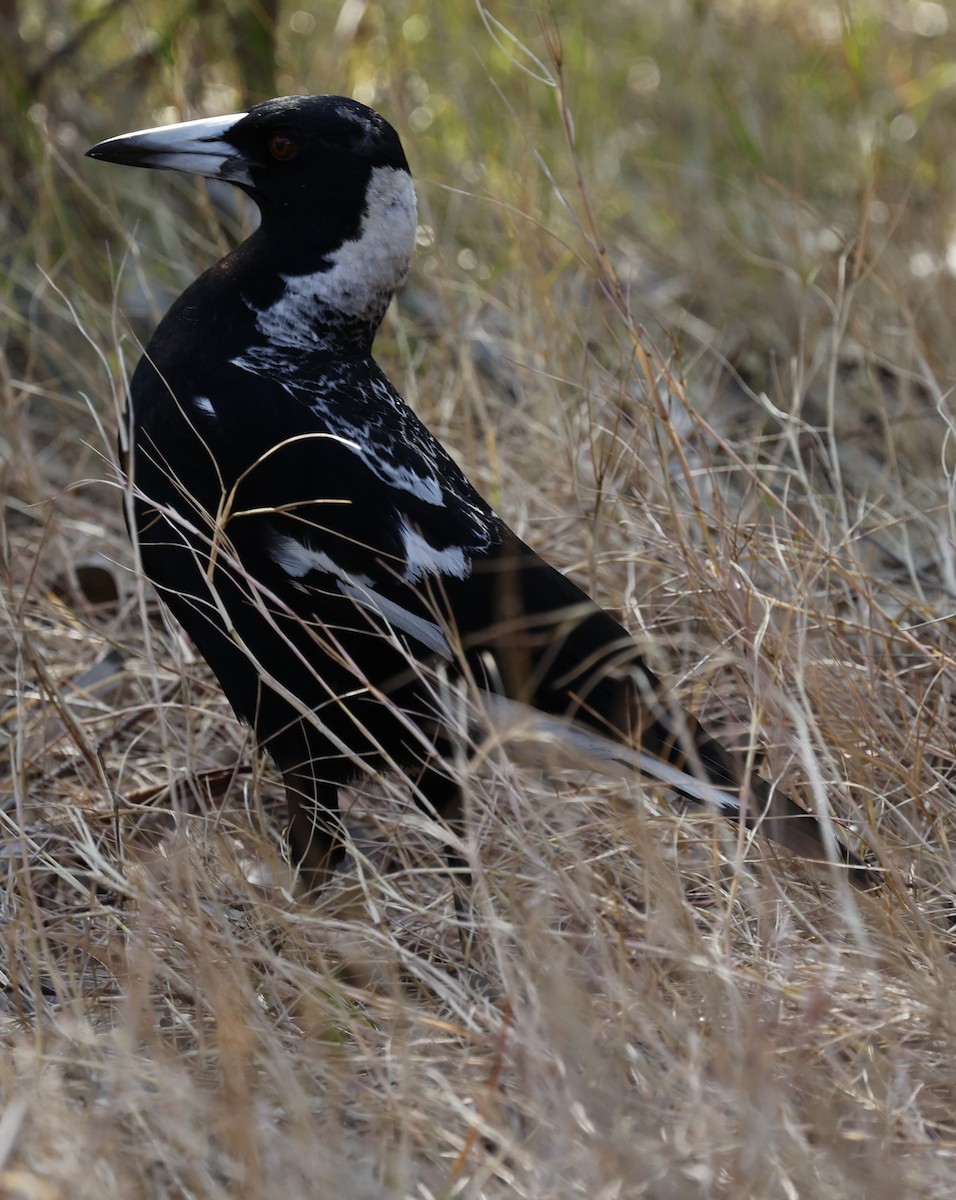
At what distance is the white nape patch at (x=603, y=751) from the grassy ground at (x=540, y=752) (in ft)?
0.14

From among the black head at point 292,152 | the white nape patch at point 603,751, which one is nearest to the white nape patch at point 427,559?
the white nape patch at point 603,751

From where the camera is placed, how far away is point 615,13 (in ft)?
16.0

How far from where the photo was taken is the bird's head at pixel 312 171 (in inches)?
78.8

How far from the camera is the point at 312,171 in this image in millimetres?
2002

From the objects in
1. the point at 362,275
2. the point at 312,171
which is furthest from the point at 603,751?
the point at 312,171

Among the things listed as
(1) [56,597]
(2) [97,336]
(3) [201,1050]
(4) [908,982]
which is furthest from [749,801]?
(2) [97,336]

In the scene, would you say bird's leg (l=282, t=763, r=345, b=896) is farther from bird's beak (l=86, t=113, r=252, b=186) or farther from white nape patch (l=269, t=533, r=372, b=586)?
bird's beak (l=86, t=113, r=252, b=186)

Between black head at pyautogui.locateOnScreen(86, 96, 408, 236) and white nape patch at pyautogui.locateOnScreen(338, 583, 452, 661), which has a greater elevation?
black head at pyautogui.locateOnScreen(86, 96, 408, 236)

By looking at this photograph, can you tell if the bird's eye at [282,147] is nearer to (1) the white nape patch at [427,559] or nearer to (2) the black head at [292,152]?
(2) the black head at [292,152]

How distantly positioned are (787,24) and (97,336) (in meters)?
2.82

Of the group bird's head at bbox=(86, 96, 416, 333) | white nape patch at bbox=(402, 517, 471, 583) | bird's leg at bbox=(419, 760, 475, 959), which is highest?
bird's head at bbox=(86, 96, 416, 333)

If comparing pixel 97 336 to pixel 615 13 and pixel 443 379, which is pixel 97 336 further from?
pixel 615 13

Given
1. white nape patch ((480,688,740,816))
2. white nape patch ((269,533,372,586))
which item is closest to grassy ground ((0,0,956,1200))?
white nape patch ((480,688,740,816))

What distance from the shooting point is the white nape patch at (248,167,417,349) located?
200 cm
